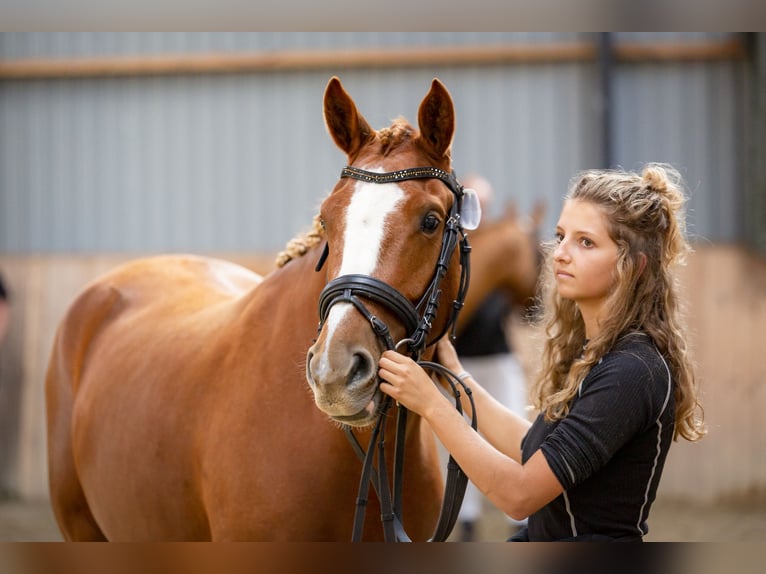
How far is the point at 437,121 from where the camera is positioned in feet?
7.19

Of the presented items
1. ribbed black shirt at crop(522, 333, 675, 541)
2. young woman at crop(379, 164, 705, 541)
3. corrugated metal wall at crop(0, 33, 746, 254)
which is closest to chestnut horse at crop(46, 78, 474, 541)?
young woman at crop(379, 164, 705, 541)

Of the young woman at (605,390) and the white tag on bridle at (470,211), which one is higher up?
the white tag on bridle at (470,211)

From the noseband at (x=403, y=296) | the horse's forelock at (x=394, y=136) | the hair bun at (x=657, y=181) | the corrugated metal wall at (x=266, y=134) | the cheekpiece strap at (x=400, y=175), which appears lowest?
the noseband at (x=403, y=296)

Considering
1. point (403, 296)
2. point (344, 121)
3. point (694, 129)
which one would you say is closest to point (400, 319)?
point (403, 296)

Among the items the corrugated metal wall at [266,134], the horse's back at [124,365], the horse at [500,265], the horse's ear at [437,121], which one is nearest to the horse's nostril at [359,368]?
the horse's ear at [437,121]

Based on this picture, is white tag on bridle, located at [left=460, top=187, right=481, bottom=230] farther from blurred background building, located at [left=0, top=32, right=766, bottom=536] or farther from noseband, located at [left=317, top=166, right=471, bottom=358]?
blurred background building, located at [left=0, top=32, right=766, bottom=536]

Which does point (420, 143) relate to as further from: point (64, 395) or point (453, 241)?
point (64, 395)

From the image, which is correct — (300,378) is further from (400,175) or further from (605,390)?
(605,390)

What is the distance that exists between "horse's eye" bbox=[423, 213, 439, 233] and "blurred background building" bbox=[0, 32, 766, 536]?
4969mm

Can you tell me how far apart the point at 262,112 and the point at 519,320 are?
108 inches

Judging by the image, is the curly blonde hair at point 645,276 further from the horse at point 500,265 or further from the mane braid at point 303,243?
the horse at point 500,265

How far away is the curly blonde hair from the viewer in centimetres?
190

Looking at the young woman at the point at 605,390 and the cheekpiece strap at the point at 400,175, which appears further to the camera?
the cheekpiece strap at the point at 400,175

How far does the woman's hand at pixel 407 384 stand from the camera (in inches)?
73.1
